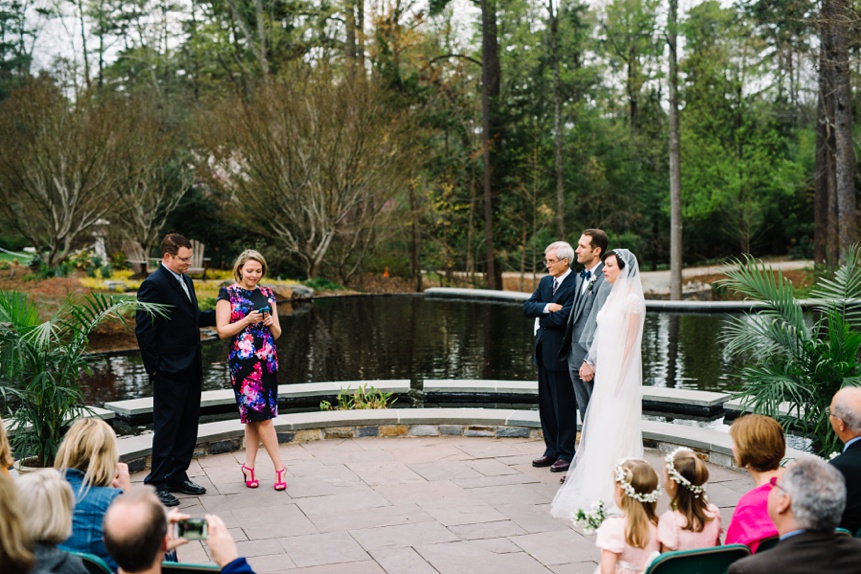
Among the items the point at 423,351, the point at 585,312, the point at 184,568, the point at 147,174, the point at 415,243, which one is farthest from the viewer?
the point at 415,243

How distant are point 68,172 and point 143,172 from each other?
284cm

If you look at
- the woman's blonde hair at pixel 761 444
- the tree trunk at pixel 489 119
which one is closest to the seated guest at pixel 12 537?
the woman's blonde hair at pixel 761 444

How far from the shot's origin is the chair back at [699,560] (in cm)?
250

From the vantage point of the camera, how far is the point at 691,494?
312 cm

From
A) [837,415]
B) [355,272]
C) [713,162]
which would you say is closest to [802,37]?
[713,162]

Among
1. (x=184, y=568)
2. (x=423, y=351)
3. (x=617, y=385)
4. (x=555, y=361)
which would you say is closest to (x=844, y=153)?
(x=423, y=351)

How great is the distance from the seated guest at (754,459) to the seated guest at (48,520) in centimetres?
239

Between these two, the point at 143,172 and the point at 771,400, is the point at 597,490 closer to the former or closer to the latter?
the point at 771,400

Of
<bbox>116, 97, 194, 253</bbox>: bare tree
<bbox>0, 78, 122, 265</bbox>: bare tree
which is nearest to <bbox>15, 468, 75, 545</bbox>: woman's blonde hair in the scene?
<bbox>0, 78, 122, 265</bbox>: bare tree

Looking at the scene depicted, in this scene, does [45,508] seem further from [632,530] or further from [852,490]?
[852,490]

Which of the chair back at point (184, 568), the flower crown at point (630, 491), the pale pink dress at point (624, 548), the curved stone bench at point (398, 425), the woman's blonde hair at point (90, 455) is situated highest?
the woman's blonde hair at point (90, 455)

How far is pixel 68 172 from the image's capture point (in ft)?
63.8

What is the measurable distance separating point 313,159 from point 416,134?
322 centimetres

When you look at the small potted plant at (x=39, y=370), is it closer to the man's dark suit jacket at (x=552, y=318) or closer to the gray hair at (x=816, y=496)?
the man's dark suit jacket at (x=552, y=318)
